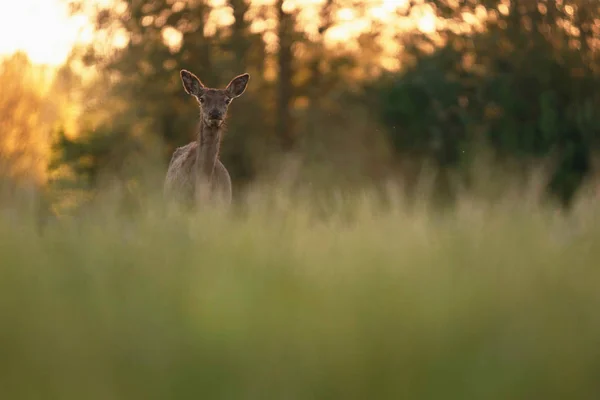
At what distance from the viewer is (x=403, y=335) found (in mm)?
4340

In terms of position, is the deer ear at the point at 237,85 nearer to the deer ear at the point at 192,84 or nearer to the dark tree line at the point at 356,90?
the deer ear at the point at 192,84

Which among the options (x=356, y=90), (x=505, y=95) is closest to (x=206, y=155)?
(x=505, y=95)

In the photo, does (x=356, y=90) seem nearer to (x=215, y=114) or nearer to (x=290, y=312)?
(x=215, y=114)

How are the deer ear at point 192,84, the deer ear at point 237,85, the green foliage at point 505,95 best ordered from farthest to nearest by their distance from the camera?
the green foliage at point 505,95 < the deer ear at point 237,85 < the deer ear at point 192,84

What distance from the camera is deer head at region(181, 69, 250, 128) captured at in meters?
13.3

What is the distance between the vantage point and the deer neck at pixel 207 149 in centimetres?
1339

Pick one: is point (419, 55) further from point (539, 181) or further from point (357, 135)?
point (539, 181)

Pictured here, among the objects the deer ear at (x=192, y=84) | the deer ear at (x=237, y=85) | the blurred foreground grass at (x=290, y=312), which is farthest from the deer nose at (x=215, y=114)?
the blurred foreground grass at (x=290, y=312)

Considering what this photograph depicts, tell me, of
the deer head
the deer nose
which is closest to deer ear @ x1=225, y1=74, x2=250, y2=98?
the deer head

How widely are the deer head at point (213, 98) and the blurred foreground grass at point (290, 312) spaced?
7466 millimetres

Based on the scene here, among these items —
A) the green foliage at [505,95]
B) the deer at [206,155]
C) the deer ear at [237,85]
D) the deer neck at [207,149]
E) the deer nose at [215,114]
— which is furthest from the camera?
the green foliage at [505,95]

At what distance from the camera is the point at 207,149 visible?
1343 centimetres

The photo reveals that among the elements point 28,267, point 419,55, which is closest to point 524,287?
point 28,267

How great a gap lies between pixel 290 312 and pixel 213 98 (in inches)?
370
